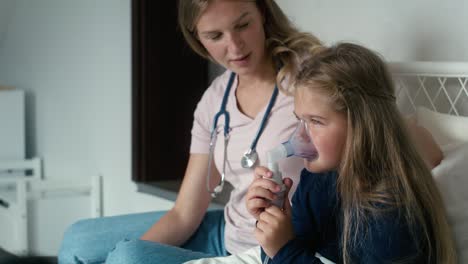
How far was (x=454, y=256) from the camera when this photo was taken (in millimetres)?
1092

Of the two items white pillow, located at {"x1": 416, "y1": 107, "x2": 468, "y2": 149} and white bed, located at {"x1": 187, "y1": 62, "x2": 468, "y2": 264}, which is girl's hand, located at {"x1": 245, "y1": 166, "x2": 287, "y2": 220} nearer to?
white bed, located at {"x1": 187, "y1": 62, "x2": 468, "y2": 264}

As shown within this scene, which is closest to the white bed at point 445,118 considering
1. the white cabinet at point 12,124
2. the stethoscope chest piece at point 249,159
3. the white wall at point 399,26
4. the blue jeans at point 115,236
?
the white wall at point 399,26

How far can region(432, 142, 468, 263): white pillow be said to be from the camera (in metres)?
1.15

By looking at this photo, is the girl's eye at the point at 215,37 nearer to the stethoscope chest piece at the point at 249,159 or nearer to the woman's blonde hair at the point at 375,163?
the stethoscope chest piece at the point at 249,159

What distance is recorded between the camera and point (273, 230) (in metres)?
1.11

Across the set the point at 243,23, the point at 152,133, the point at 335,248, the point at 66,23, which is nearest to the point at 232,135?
the point at 243,23

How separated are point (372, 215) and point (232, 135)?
0.62 meters

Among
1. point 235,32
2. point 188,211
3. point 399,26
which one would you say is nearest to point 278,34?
point 235,32

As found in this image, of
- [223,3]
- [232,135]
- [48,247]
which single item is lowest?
[48,247]

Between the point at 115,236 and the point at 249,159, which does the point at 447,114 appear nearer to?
the point at 249,159

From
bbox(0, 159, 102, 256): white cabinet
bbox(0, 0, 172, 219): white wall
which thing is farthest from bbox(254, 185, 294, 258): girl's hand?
bbox(0, 159, 102, 256): white cabinet

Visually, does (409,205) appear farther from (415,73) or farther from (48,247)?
(48,247)

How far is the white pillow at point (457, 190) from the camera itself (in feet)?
3.76

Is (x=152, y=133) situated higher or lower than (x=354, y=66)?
lower
